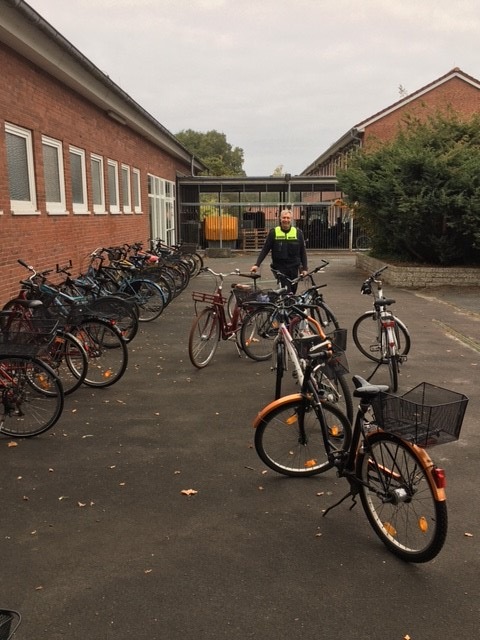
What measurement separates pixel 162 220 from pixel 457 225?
12.4 m

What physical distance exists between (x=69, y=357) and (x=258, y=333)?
2.24 metres

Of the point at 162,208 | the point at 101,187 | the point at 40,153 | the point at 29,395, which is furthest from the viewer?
the point at 162,208

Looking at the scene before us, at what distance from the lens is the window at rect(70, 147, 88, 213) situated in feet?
37.2

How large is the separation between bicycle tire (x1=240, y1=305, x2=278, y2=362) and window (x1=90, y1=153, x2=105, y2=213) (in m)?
7.19

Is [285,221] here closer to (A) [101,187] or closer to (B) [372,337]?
(B) [372,337]

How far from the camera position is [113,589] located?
2.68 meters

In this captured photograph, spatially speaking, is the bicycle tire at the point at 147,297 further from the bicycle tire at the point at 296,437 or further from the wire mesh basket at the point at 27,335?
the bicycle tire at the point at 296,437

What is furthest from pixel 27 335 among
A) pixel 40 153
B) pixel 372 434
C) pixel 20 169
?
pixel 40 153

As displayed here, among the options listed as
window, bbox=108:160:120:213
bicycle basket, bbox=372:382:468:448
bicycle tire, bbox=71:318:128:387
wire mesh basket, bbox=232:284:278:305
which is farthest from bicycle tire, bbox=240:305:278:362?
Answer: window, bbox=108:160:120:213

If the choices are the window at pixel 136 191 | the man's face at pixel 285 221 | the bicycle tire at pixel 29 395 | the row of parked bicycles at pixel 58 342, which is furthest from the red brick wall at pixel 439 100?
the bicycle tire at pixel 29 395

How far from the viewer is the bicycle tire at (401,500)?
2.77 metres

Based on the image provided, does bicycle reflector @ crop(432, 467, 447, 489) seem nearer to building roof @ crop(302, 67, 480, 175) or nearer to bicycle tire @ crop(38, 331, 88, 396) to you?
bicycle tire @ crop(38, 331, 88, 396)

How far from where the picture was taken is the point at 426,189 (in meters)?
12.9

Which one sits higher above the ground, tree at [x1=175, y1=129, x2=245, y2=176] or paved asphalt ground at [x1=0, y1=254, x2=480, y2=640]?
tree at [x1=175, y1=129, x2=245, y2=176]
